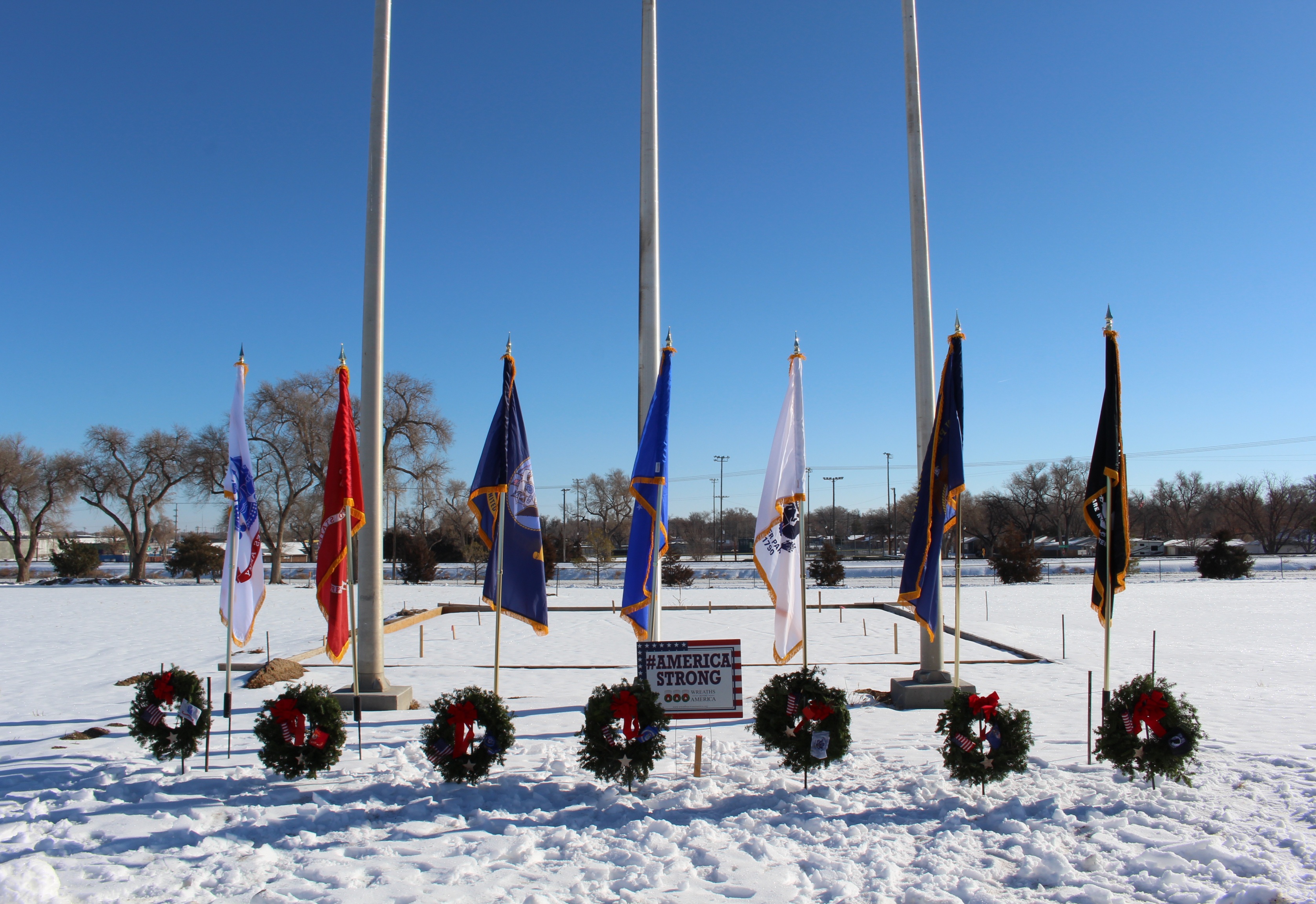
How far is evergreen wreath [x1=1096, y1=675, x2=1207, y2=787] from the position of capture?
20.8ft

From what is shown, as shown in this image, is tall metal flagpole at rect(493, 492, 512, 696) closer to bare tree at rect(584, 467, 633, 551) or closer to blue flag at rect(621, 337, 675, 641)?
blue flag at rect(621, 337, 675, 641)

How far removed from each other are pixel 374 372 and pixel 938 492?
21.2 ft

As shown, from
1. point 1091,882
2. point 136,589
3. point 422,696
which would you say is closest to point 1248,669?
point 1091,882

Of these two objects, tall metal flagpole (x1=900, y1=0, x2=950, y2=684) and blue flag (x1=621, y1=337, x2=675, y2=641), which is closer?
blue flag (x1=621, y1=337, x2=675, y2=641)

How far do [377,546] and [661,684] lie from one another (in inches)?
168

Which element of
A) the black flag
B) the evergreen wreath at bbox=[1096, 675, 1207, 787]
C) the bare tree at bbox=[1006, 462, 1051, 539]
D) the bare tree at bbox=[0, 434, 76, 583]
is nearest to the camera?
the evergreen wreath at bbox=[1096, 675, 1207, 787]

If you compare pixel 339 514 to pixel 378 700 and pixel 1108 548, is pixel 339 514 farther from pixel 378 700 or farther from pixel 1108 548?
pixel 1108 548


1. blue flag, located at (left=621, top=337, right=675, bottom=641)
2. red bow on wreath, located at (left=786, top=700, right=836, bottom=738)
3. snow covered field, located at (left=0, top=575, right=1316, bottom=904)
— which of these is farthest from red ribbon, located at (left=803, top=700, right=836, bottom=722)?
blue flag, located at (left=621, top=337, right=675, bottom=641)

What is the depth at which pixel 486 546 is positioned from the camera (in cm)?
750

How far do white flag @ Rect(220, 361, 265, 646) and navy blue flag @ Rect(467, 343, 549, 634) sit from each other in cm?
225

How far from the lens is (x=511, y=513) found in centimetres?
803

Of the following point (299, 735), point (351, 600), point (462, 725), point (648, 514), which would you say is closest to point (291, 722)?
point (299, 735)

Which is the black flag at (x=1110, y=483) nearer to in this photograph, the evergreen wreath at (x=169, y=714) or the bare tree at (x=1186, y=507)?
the evergreen wreath at (x=169, y=714)

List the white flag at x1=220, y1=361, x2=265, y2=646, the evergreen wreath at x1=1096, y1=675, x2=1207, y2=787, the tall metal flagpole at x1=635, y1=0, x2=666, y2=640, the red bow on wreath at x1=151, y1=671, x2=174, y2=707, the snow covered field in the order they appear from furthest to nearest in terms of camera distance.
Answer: the tall metal flagpole at x1=635, y1=0, x2=666, y2=640 < the white flag at x1=220, y1=361, x2=265, y2=646 < the red bow on wreath at x1=151, y1=671, x2=174, y2=707 < the evergreen wreath at x1=1096, y1=675, x2=1207, y2=787 < the snow covered field
